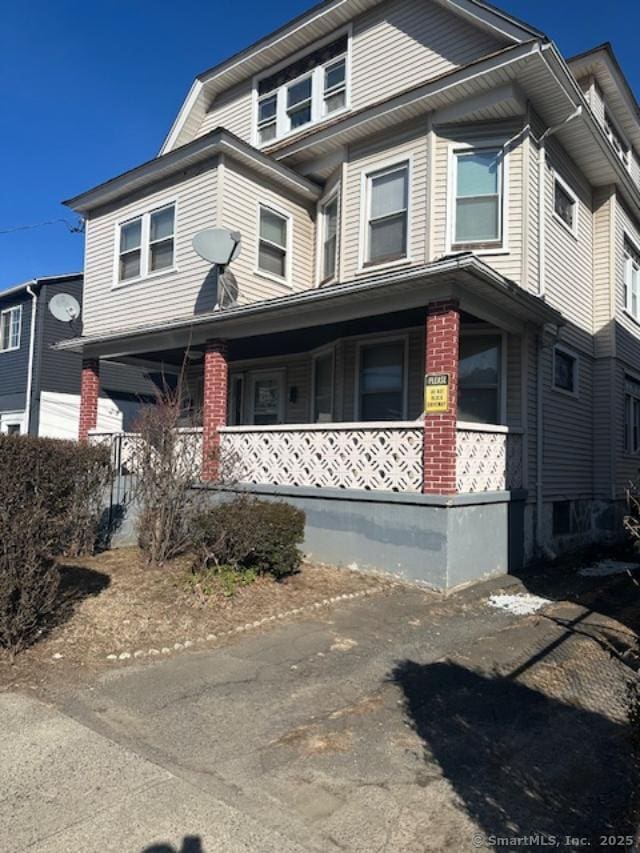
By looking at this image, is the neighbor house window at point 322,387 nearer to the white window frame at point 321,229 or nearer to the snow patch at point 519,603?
the white window frame at point 321,229

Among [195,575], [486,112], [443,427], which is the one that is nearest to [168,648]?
[195,575]

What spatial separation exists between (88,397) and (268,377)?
13.2 feet

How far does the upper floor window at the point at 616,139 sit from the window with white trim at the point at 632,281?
1.97 m

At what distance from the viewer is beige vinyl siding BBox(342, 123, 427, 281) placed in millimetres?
11000

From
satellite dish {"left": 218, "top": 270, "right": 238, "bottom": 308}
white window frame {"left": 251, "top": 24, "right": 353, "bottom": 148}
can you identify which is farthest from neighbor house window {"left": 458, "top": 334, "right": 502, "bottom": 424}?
white window frame {"left": 251, "top": 24, "right": 353, "bottom": 148}

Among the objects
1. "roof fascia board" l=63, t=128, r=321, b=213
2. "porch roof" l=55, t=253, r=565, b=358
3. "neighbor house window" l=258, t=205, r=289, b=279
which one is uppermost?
"roof fascia board" l=63, t=128, r=321, b=213

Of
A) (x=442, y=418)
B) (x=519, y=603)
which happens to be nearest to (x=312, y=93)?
(x=442, y=418)

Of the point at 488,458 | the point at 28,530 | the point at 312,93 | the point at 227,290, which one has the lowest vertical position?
the point at 28,530

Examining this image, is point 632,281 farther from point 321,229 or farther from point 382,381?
point 321,229

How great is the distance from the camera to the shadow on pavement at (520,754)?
10.4ft

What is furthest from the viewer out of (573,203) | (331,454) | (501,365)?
(573,203)

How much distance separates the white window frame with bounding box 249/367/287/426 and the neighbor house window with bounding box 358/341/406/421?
112 inches

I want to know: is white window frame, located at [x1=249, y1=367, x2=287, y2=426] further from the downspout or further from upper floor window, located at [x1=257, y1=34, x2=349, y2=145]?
the downspout

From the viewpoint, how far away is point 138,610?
651cm
